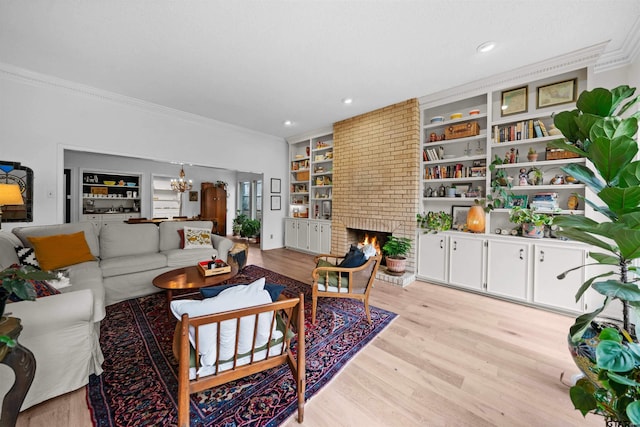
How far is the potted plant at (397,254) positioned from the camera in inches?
153

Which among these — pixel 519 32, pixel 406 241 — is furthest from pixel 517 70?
pixel 406 241

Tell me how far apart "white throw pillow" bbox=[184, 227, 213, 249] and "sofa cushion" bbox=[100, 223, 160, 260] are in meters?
0.43

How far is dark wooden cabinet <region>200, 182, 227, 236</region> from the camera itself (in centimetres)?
832

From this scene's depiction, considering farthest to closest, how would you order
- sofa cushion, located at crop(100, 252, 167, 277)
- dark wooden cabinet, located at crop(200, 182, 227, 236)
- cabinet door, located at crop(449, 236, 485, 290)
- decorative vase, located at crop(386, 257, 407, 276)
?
1. dark wooden cabinet, located at crop(200, 182, 227, 236)
2. decorative vase, located at crop(386, 257, 407, 276)
3. cabinet door, located at crop(449, 236, 485, 290)
4. sofa cushion, located at crop(100, 252, 167, 277)

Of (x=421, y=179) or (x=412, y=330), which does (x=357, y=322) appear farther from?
(x=421, y=179)

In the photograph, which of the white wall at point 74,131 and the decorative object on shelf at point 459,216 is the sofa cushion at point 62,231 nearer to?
the white wall at point 74,131

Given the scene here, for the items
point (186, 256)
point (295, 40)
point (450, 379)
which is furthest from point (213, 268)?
point (295, 40)

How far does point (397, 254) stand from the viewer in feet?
13.1

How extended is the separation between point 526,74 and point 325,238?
13.7 feet

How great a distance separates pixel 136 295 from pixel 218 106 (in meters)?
3.17

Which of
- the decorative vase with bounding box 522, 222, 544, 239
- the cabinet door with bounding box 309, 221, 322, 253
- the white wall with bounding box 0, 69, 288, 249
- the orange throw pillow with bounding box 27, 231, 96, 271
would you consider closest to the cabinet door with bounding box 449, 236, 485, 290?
the decorative vase with bounding box 522, 222, 544, 239

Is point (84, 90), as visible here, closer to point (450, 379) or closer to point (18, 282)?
point (18, 282)

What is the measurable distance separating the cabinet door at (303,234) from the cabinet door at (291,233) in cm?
12

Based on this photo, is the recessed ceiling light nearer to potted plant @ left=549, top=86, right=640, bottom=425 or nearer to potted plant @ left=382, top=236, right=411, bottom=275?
potted plant @ left=549, top=86, right=640, bottom=425
